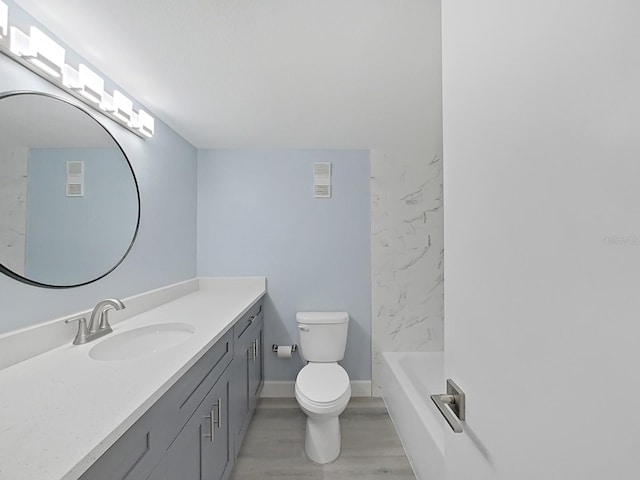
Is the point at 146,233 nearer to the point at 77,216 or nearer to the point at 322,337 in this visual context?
the point at 77,216

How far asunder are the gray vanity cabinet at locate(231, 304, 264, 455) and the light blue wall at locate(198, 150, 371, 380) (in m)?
0.27

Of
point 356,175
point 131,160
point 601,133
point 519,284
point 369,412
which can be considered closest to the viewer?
point 601,133

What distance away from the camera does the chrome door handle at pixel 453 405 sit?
2.19 ft

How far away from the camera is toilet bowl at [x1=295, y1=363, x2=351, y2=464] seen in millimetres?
1881

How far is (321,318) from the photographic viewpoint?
256 cm

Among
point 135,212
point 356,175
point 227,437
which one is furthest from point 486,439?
point 356,175

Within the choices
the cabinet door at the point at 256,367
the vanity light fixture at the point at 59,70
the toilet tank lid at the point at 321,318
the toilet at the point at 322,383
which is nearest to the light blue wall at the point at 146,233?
the vanity light fixture at the point at 59,70

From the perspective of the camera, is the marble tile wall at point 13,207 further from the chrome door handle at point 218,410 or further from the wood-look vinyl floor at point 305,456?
the wood-look vinyl floor at point 305,456

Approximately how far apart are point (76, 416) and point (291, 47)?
60.3 inches

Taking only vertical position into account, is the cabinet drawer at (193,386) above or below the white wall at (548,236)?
below

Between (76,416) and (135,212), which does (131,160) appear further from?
(76,416)

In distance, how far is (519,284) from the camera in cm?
49

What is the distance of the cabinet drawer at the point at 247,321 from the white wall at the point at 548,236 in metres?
1.45

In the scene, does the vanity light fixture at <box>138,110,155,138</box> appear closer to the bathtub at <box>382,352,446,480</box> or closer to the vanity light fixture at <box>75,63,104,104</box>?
the vanity light fixture at <box>75,63,104,104</box>
